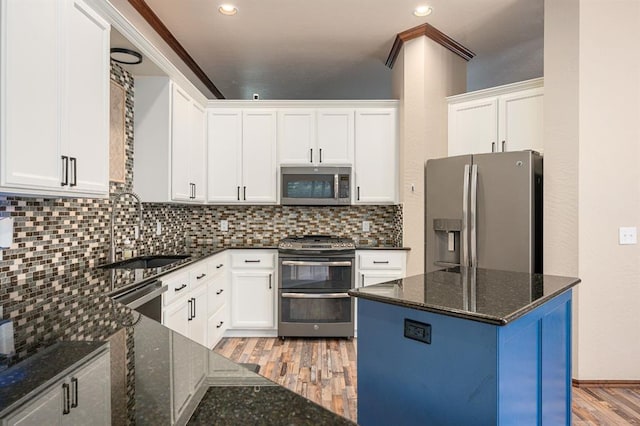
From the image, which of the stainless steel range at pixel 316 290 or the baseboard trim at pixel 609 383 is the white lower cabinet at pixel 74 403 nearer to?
the stainless steel range at pixel 316 290

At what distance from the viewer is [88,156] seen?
6.16ft

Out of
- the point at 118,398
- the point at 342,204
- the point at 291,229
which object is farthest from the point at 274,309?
the point at 118,398

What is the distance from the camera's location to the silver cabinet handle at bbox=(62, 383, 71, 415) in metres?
0.59

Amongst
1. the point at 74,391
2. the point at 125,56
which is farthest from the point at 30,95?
the point at 74,391

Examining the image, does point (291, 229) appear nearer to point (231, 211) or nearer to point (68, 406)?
point (231, 211)

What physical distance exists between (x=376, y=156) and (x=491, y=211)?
4.50 ft

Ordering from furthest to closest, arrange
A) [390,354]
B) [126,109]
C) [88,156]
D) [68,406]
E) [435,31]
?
[435,31], [126,109], [88,156], [390,354], [68,406]

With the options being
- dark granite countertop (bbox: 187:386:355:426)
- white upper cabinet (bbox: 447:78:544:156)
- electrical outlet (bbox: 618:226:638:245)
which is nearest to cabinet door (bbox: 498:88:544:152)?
white upper cabinet (bbox: 447:78:544:156)

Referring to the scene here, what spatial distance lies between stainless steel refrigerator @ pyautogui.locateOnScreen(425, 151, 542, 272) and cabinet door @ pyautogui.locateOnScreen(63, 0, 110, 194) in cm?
259

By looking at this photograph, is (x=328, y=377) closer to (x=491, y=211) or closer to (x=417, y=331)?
(x=417, y=331)

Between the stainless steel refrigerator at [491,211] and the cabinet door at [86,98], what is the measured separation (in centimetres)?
259

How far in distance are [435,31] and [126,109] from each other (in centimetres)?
281

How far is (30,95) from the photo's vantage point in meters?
1.48

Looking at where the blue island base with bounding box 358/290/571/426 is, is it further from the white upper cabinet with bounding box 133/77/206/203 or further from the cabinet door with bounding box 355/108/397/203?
the cabinet door with bounding box 355/108/397/203
